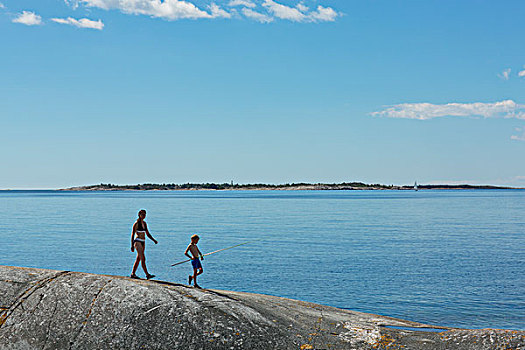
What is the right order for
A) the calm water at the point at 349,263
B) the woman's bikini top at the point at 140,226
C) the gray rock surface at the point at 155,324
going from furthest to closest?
the calm water at the point at 349,263 < the woman's bikini top at the point at 140,226 < the gray rock surface at the point at 155,324

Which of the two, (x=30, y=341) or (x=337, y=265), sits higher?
(x=30, y=341)

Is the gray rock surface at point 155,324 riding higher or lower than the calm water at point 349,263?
higher

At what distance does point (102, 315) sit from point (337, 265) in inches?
1005

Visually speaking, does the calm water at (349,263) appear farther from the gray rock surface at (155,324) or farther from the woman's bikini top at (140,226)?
the woman's bikini top at (140,226)

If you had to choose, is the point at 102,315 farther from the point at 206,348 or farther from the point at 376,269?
the point at 376,269

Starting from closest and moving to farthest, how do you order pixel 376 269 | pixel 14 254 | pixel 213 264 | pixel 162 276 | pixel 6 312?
1. pixel 6 312
2. pixel 162 276
3. pixel 376 269
4. pixel 213 264
5. pixel 14 254

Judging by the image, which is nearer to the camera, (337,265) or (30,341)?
(30,341)

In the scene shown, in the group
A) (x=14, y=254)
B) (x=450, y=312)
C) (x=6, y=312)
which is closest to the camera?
(x=6, y=312)

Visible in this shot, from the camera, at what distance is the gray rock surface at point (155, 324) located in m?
10.2

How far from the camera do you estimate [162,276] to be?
100 feet

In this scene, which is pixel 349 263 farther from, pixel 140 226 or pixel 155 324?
pixel 155 324

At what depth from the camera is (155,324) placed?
1038 cm

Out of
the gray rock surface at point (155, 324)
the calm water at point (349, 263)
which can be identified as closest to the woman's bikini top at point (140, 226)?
the gray rock surface at point (155, 324)

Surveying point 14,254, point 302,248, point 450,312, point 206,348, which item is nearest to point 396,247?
point 302,248
